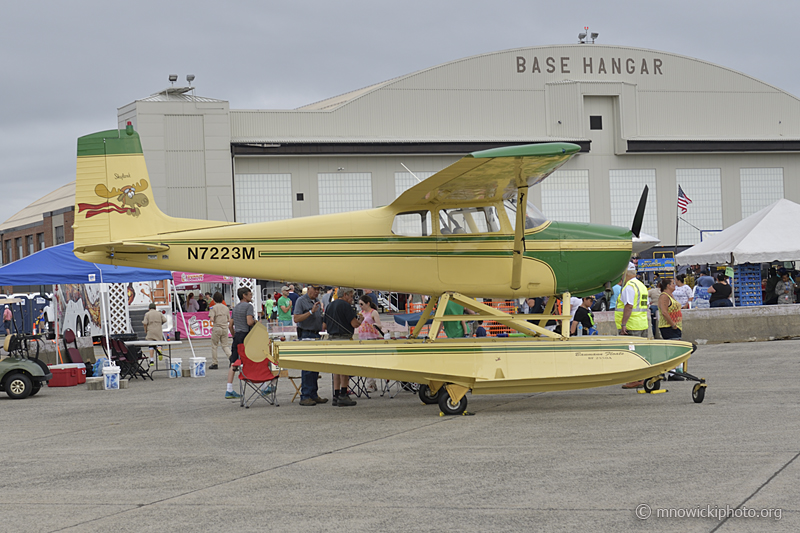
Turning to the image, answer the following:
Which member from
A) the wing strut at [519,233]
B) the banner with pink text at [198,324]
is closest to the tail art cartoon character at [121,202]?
the wing strut at [519,233]

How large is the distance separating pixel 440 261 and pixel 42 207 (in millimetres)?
54639

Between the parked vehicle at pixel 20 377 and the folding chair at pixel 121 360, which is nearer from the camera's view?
the parked vehicle at pixel 20 377

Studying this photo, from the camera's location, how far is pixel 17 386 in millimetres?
13578

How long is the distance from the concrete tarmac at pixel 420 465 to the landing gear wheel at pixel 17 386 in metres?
2.31

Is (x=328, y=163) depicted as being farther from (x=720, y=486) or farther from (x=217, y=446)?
(x=720, y=486)

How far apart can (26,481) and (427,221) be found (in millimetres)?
5767

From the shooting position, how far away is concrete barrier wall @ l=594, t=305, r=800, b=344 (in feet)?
62.8

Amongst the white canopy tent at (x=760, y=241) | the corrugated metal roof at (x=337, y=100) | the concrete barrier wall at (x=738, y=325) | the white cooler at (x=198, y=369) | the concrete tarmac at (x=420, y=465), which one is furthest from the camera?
the corrugated metal roof at (x=337, y=100)

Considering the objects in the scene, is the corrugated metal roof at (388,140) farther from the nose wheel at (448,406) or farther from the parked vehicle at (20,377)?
the nose wheel at (448,406)

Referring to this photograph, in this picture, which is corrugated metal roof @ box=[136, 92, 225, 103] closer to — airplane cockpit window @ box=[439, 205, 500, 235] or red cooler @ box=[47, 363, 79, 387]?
red cooler @ box=[47, 363, 79, 387]

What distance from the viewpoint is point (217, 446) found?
8.14 m

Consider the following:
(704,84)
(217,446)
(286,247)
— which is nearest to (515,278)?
(286,247)

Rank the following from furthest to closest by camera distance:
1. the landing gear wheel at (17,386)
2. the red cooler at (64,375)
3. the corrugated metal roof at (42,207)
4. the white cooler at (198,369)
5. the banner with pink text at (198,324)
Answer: the corrugated metal roof at (42,207) < the banner with pink text at (198,324) < the white cooler at (198,369) < the red cooler at (64,375) < the landing gear wheel at (17,386)

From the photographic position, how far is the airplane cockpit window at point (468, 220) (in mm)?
10547
